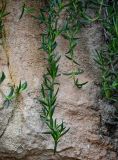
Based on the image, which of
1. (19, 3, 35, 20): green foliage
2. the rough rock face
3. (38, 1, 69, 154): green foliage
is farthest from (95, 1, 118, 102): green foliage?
(19, 3, 35, 20): green foliage

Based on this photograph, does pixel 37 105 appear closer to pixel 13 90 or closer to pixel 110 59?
pixel 13 90

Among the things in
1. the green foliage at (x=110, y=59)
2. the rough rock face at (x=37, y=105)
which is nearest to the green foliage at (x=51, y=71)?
the rough rock face at (x=37, y=105)

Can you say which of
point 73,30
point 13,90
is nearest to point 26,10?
point 73,30

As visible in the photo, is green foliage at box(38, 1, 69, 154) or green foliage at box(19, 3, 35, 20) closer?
green foliage at box(38, 1, 69, 154)

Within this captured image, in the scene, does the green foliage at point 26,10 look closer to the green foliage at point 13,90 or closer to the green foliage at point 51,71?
the green foliage at point 51,71

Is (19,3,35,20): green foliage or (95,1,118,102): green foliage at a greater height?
(19,3,35,20): green foliage

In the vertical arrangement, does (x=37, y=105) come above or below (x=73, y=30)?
below

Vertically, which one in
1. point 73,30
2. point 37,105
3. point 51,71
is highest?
point 73,30

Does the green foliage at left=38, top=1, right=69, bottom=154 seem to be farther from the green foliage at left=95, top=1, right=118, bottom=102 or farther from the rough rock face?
the green foliage at left=95, top=1, right=118, bottom=102
